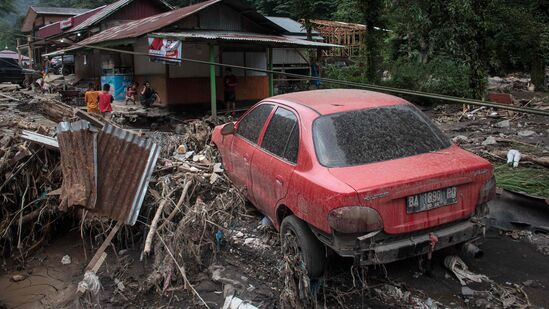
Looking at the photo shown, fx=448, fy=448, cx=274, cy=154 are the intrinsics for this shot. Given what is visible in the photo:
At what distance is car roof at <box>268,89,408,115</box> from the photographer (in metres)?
4.53

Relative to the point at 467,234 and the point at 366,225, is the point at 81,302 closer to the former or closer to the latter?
the point at 366,225

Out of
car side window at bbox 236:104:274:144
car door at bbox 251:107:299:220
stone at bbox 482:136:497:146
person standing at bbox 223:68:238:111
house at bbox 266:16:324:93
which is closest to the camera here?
car door at bbox 251:107:299:220

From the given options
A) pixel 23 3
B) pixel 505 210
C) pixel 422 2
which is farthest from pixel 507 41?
pixel 23 3

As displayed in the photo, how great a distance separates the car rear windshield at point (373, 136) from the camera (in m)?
4.06

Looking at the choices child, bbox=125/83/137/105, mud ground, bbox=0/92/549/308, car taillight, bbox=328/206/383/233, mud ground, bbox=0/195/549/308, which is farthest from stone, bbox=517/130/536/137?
child, bbox=125/83/137/105

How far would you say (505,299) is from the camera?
3.73m

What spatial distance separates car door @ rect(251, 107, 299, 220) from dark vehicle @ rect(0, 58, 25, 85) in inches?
1009

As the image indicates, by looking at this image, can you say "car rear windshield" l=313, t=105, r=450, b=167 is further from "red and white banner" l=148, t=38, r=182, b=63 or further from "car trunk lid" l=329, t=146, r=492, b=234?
"red and white banner" l=148, t=38, r=182, b=63

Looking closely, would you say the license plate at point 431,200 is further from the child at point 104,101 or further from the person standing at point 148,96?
the person standing at point 148,96

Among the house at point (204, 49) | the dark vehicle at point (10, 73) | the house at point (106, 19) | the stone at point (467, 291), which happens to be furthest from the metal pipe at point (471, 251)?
the dark vehicle at point (10, 73)

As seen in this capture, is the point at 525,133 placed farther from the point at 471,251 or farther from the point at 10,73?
the point at 10,73

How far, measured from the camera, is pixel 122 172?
5422 millimetres

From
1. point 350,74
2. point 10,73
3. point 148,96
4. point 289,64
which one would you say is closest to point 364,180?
point 148,96

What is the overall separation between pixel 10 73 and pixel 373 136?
2729cm
